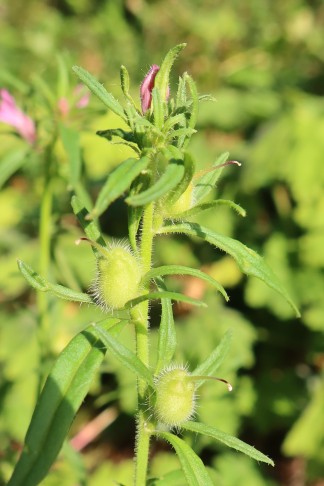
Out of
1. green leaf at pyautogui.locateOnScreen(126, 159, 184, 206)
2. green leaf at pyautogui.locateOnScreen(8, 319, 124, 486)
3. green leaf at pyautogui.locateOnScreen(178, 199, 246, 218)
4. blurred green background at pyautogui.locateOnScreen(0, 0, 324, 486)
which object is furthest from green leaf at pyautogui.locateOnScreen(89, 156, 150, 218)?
blurred green background at pyautogui.locateOnScreen(0, 0, 324, 486)

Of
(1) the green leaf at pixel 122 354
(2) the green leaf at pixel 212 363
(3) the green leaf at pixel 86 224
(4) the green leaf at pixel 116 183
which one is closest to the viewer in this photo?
(4) the green leaf at pixel 116 183

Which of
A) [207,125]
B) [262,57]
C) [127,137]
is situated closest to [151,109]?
[127,137]

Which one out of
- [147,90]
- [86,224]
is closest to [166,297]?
[86,224]

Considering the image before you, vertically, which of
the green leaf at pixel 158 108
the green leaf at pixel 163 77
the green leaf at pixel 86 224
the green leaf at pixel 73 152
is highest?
the green leaf at pixel 163 77

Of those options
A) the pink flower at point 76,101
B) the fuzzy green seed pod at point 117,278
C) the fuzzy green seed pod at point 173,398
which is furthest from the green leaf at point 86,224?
the pink flower at point 76,101

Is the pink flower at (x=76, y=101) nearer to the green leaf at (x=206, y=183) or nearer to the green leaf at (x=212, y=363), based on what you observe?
the green leaf at (x=206, y=183)

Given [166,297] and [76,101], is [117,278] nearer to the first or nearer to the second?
[166,297]

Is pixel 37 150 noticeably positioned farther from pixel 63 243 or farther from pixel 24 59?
pixel 24 59
